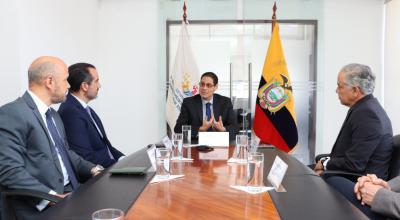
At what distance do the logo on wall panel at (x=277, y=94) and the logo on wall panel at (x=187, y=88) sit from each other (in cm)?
98

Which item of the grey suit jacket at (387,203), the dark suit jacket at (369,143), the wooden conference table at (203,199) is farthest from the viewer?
the dark suit jacket at (369,143)

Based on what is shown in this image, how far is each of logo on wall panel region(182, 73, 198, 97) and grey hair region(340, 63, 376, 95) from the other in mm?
2465

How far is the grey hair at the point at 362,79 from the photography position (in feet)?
8.38

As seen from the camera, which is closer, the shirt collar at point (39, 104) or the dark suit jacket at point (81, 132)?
the shirt collar at point (39, 104)

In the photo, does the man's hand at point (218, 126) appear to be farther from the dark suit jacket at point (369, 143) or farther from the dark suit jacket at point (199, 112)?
the dark suit jacket at point (369, 143)

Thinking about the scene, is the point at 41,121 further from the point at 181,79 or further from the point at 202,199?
the point at 181,79

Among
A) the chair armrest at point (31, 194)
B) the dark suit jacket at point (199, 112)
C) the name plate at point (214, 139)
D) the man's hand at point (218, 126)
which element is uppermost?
the dark suit jacket at point (199, 112)

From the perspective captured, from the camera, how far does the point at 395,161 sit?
2.32 m

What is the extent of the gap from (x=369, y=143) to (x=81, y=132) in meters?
2.09

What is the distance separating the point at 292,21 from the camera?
193 inches

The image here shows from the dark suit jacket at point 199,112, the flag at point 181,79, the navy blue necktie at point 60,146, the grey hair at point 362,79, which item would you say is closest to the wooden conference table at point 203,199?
the navy blue necktie at point 60,146

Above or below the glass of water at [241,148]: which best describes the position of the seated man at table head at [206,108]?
above

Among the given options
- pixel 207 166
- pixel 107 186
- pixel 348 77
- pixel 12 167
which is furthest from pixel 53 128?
pixel 348 77

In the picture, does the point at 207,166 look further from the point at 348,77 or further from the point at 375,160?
the point at 348,77
